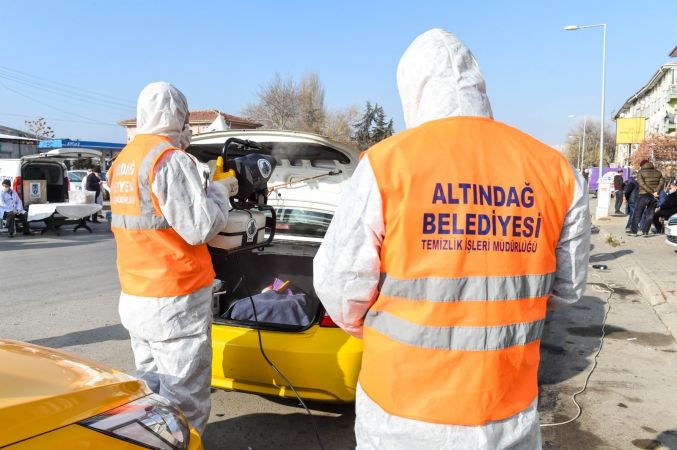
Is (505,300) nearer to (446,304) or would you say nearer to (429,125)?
(446,304)

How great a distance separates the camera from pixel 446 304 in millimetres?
1574

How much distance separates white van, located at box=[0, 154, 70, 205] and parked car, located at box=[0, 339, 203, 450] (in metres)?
14.6

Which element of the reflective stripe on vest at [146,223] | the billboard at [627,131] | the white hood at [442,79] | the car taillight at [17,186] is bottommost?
the reflective stripe on vest at [146,223]

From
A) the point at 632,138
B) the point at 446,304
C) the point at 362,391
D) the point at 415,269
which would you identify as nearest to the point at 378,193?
the point at 415,269

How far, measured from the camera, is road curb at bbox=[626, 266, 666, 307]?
22.9 feet

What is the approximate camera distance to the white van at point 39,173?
48.8 ft

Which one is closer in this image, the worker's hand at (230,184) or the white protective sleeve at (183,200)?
the white protective sleeve at (183,200)

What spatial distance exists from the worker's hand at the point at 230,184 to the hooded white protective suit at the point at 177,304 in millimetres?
74

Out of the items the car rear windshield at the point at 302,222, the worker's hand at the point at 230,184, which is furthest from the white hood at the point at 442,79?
the car rear windshield at the point at 302,222

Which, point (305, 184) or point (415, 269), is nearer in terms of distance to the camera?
point (415, 269)

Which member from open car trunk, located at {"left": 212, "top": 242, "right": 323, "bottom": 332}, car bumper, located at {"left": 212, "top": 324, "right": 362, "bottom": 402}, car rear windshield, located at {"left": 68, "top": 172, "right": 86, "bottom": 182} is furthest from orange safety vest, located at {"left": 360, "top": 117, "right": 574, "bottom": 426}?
car rear windshield, located at {"left": 68, "top": 172, "right": 86, "bottom": 182}

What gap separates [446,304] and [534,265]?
32 cm

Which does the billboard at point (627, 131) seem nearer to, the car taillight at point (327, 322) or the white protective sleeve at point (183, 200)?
the car taillight at point (327, 322)

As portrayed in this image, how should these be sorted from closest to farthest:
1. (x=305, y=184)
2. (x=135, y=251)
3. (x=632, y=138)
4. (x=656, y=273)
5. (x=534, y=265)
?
(x=534, y=265), (x=135, y=251), (x=305, y=184), (x=656, y=273), (x=632, y=138)
